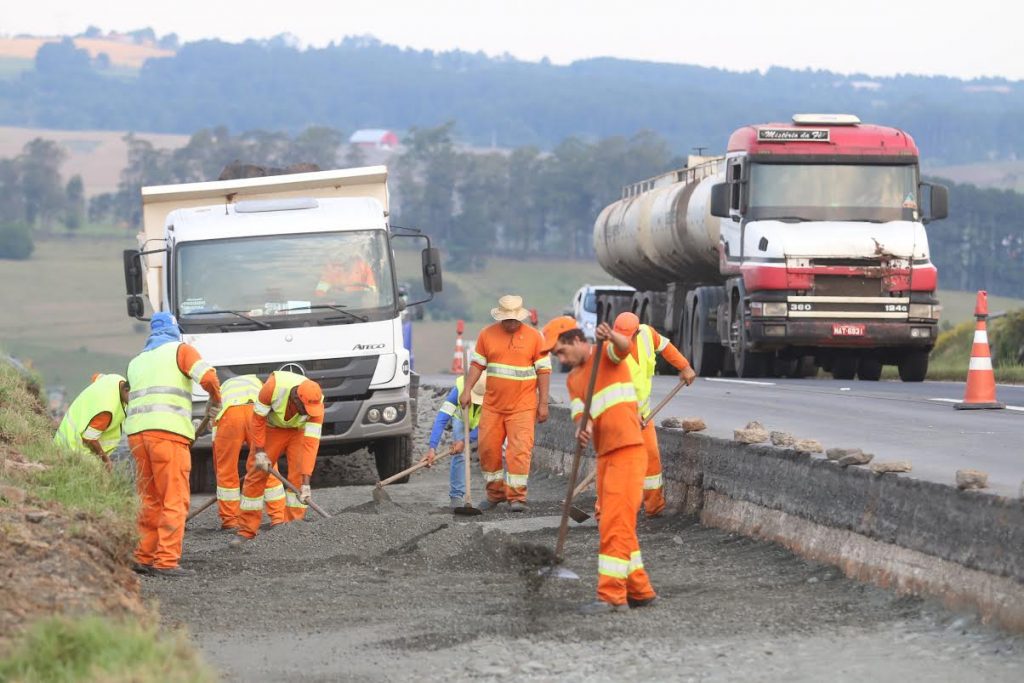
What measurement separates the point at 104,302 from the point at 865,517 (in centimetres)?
10572

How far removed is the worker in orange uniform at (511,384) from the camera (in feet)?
42.0

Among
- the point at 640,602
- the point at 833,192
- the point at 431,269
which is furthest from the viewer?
the point at 833,192

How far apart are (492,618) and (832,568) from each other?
2056mm

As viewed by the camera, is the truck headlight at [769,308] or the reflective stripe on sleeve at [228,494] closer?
the reflective stripe on sleeve at [228,494]

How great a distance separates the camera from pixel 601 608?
8562mm

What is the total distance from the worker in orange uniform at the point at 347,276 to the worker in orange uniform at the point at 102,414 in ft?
9.11

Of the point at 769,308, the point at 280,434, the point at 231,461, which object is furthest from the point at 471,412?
the point at 769,308

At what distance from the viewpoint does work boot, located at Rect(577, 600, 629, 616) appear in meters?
8.52

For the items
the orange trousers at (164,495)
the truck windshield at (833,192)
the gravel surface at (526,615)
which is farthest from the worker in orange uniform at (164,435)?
the truck windshield at (833,192)

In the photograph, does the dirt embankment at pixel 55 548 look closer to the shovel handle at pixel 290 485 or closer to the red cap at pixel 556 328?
Answer: the shovel handle at pixel 290 485

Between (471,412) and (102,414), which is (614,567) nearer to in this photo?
(102,414)

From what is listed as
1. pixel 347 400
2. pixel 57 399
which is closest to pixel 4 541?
pixel 347 400

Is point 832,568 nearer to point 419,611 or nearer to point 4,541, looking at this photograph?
point 419,611

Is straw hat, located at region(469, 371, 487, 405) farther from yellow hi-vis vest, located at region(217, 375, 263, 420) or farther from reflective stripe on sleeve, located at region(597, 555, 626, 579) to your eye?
reflective stripe on sleeve, located at region(597, 555, 626, 579)
